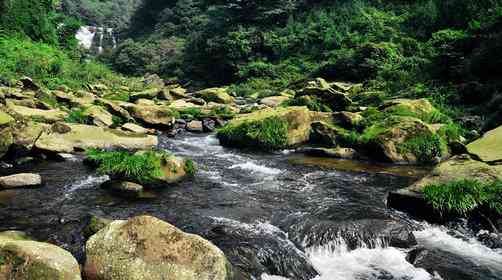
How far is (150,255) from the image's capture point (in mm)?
6438

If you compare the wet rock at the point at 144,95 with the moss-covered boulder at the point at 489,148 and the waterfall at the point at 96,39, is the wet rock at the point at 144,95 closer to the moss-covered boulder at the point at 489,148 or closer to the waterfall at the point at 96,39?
the moss-covered boulder at the point at 489,148

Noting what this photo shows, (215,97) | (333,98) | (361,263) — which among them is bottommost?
(361,263)

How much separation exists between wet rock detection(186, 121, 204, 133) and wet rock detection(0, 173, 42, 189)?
10.7m

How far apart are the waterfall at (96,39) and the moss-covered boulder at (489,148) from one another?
237 ft

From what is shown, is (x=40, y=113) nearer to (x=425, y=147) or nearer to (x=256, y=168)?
(x=256, y=168)

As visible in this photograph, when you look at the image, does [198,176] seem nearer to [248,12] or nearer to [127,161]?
[127,161]

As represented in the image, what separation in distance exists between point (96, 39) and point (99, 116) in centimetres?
6688

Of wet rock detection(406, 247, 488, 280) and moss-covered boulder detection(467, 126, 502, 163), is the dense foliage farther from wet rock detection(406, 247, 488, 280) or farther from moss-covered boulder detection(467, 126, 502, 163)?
wet rock detection(406, 247, 488, 280)

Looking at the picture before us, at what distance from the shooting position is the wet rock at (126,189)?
1154 centimetres

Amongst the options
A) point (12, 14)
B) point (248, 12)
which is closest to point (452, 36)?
point (248, 12)

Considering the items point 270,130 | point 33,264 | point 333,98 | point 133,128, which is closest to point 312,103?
point 333,98

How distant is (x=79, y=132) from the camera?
55.9 feet

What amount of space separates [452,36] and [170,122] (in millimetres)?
18085

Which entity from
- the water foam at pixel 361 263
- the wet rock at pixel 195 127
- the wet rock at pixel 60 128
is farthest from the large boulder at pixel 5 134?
the water foam at pixel 361 263
